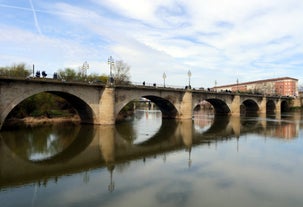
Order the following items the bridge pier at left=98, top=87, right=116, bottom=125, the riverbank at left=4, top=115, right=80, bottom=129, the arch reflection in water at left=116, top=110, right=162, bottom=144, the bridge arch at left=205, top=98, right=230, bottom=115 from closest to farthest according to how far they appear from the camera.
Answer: the arch reflection in water at left=116, top=110, right=162, bottom=144 < the bridge pier at left=98, top=87, right=116, bottom=125 < the riverbank at left=4, top=115, right=80, bottom=129 < the bridge arch at left=205, top=98, right=230, bottom=115

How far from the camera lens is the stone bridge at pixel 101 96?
32447 mm

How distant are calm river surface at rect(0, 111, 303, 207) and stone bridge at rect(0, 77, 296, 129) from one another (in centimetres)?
678

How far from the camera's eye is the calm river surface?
41.5ft

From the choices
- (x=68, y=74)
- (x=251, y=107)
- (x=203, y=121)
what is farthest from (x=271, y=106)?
(x=68, y=74)

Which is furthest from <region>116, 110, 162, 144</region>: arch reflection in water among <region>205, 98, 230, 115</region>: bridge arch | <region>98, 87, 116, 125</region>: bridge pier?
<region>205, 98, 230, 115</region>: bridge arch

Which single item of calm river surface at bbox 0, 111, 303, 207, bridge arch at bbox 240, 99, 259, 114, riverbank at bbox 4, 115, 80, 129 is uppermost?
bridge arch at bbox 240, 99, 259, 114

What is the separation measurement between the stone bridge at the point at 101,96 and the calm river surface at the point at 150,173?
678 centimetres

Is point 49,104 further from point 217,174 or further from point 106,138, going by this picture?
point 217,174

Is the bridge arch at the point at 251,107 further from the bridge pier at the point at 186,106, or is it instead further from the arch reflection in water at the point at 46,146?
the arch reflection in water at the point at 46,146

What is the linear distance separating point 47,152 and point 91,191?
473 inches

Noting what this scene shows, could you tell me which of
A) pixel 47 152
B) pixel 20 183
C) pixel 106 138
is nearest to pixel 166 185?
pixel 20 183

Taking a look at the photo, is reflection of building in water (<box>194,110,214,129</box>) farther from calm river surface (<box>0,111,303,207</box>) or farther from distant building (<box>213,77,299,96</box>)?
distant building (<box>213,77,299,96</box>)

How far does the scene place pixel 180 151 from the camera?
24.4 meters

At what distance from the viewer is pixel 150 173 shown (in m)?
17.1
